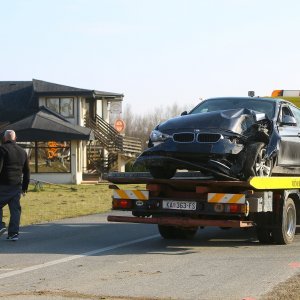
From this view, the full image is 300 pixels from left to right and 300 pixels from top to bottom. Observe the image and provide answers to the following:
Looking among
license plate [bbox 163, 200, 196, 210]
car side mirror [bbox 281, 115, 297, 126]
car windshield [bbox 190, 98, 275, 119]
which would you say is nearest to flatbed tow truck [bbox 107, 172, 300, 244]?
license plate [bbox 163, 200, 196, 210]

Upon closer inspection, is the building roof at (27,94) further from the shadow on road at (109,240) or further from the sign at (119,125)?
the shadow on road at (109,240)

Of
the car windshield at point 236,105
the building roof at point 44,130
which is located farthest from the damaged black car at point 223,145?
the building roof at point 44,130

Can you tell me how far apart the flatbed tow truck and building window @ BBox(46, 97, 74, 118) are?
35.3m

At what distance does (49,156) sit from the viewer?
146 ft

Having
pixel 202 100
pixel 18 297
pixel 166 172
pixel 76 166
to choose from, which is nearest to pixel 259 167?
pixel 166 172

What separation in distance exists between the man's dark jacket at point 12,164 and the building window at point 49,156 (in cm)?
3151

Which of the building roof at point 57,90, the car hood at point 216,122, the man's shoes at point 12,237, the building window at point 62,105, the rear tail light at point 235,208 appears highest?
the building roof at point 57,90

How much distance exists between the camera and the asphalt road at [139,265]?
8.11 metres

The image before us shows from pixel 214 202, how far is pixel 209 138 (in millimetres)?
981

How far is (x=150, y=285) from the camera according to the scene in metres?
8.41

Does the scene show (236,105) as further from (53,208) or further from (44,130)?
(44,130)

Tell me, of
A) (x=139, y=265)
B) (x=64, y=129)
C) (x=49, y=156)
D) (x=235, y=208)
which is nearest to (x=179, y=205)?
(x=235, y=208)

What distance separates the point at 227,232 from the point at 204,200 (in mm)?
3195

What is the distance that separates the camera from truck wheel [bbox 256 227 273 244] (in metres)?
12.0
